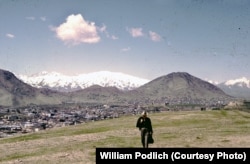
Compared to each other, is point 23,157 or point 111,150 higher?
point 111,150

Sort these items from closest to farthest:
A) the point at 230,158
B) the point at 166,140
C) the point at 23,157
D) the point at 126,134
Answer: the point at 230,158
the point at 23,157
the point at 166,140
the point at 126,134

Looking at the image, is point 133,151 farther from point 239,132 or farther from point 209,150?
point 239,132

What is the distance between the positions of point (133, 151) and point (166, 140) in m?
15.5

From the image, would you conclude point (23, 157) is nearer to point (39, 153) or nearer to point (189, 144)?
point (39, 153)

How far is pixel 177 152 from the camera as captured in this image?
16938 mm

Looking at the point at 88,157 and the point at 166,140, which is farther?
the point at 166,140

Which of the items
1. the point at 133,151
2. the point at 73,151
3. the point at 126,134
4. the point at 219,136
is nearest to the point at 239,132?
the point at 219,136

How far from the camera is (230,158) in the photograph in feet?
55.0

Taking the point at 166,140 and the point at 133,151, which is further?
the point at 166,140

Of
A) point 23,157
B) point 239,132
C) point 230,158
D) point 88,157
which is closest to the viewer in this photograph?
point 230,158

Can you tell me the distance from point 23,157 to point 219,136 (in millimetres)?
17243

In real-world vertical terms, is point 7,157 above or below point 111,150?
below

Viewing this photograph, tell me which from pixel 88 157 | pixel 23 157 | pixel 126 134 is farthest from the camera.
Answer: pixel 126 134

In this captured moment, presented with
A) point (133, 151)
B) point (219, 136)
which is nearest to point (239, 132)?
point (219, 136)
